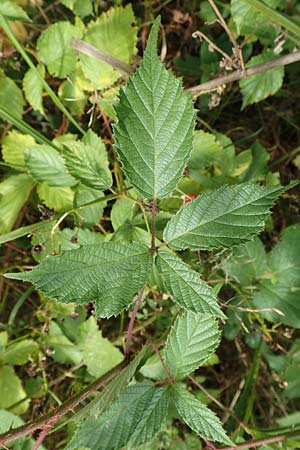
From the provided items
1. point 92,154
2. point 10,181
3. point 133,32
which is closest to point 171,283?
point 92,154

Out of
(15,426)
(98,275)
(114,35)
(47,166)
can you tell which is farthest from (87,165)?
(15,426)

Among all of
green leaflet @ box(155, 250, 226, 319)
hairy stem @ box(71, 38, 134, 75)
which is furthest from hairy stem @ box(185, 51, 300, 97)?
green leaflet @ box(155, 250, 226, 319)

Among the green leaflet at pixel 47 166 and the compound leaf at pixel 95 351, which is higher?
the green leaflet at pixel 47 166

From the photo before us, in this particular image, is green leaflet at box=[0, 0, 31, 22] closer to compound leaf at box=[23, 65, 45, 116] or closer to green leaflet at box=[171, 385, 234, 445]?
compound leaf at box=[23, 65, 45, 116]

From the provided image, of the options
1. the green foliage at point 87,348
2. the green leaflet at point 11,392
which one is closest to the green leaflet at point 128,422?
the green foliage at point 87,348

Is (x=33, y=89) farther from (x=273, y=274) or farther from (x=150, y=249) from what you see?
(x=273, y=274)

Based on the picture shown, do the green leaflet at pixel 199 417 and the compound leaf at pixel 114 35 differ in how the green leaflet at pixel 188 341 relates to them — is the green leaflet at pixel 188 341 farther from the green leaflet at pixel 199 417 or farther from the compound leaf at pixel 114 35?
the compound leaf at pixel 114 35
